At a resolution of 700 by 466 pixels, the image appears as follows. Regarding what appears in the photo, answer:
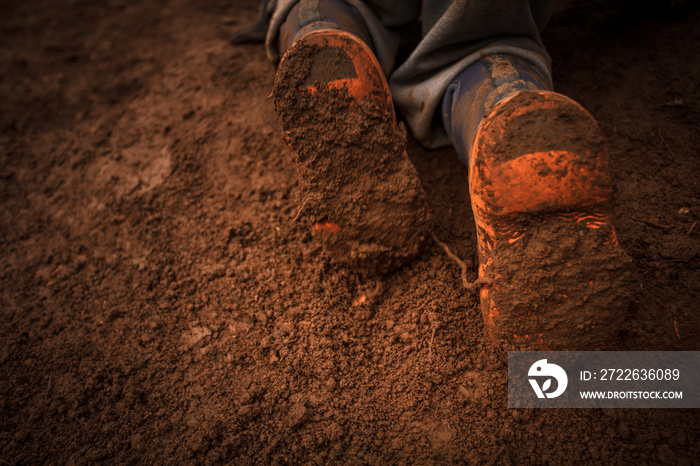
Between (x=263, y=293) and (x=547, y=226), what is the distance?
2.45ft

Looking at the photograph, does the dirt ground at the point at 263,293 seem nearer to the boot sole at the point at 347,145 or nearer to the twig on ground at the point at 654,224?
the twig on ground at the point at 654,224

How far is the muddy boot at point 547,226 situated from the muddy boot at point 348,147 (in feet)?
0.60

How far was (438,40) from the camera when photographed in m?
1.16

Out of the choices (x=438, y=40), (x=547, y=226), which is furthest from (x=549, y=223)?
(x=438, y=40)

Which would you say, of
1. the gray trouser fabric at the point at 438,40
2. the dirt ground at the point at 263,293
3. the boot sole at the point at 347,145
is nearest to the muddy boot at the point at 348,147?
the boot sole at the point at 347,145

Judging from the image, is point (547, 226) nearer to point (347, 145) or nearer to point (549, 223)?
point (549, 223)

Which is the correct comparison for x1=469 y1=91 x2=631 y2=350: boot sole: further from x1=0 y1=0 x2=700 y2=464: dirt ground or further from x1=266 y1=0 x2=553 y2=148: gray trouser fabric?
x1=266 y1=0 x2=553 y2=148: gray trouser fabric

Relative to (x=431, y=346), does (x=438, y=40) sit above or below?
above

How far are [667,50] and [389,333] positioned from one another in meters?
1.35

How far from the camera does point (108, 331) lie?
1.22 metres

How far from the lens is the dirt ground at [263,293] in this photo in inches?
36.8

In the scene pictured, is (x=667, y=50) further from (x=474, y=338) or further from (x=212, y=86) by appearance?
(x=212, y=86)

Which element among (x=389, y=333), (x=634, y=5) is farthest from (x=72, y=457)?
(x=634, y=5)

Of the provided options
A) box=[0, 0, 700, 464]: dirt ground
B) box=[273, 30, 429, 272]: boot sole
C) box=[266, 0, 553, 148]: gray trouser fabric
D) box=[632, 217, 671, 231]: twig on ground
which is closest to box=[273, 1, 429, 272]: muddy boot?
box=[273, 30, 429, 272]: boot sole
